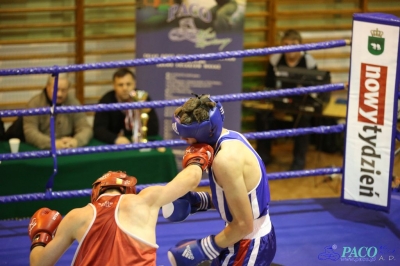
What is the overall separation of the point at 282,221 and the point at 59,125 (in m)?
1.87

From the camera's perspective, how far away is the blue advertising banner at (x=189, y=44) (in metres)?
5.95

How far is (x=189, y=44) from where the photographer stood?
6.05m

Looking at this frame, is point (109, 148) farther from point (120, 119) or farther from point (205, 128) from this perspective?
point (205, 128)

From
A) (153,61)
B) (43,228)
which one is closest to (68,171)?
(153,61)

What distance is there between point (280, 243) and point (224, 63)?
220 cm

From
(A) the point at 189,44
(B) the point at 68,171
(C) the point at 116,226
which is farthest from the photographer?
(A) the point at 189,44

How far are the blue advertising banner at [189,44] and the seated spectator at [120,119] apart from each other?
738 millimetres

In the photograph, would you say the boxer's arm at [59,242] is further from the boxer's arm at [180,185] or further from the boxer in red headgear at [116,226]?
the boxer's arm at [180,185]

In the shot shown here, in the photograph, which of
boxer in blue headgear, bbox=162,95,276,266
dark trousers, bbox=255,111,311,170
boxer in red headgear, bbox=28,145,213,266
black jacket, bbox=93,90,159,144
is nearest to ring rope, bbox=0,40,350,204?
black jacket, bbox=93,90,159,144

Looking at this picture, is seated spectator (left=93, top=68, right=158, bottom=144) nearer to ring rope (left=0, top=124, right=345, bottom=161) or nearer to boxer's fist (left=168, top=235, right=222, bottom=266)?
ring rope (left=0, top=124, right=345, bottom=161)

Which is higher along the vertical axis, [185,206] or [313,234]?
[185,206]

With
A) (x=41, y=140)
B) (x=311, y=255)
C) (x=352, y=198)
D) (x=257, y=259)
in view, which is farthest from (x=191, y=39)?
(x=257, y=259)

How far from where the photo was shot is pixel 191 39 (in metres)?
6.04

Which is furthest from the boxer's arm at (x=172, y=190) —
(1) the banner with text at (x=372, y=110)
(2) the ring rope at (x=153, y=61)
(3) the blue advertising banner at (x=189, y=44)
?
(3) the blue advertising banner at (x=189, y=44)
